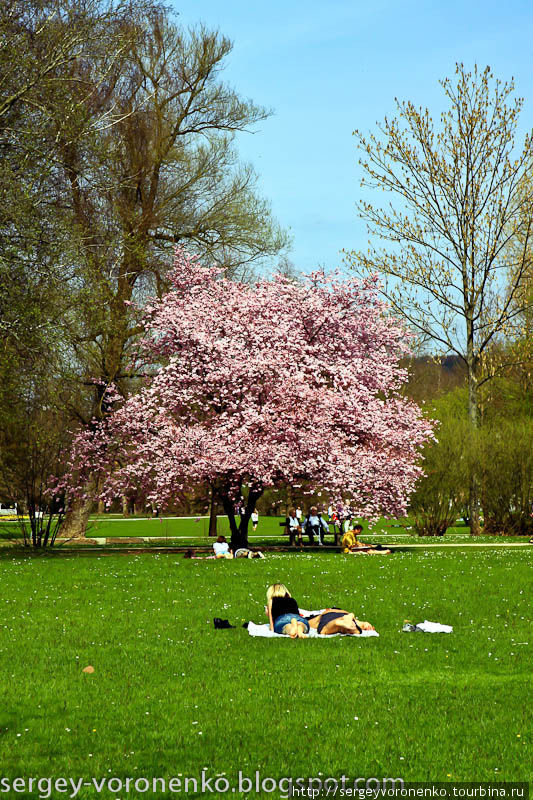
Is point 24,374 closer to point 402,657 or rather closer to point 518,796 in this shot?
point 402,657

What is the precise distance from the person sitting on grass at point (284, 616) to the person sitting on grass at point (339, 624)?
0.22m

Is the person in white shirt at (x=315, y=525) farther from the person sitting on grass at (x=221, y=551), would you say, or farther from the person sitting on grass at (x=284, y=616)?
the person sitting on grass at (x=284, y=616)

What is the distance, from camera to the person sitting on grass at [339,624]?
40.0 feet

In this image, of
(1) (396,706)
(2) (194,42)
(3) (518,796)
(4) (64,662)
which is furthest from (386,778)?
(2) (194,42)

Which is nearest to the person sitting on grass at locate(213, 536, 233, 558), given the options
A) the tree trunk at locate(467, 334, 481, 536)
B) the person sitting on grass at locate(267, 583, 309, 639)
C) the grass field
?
the grass field

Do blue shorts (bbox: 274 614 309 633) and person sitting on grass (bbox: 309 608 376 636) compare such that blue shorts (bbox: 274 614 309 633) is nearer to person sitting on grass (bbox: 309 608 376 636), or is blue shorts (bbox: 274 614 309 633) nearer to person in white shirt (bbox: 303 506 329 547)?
person sitting on grass (bbox: 309 608 376 636)

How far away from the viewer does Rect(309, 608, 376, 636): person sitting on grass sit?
12.2 m

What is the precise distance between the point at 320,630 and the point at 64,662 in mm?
3530

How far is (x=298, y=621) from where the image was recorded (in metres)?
12.3

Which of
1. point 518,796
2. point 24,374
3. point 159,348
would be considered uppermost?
point 159,348

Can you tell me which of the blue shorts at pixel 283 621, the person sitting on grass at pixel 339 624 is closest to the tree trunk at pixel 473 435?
the person sitting on grass at pixel 339 624

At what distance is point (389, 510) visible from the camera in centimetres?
2914

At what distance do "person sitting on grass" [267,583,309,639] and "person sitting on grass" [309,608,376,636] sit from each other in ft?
0.72

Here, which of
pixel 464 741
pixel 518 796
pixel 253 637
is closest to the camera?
pixel 518 796
